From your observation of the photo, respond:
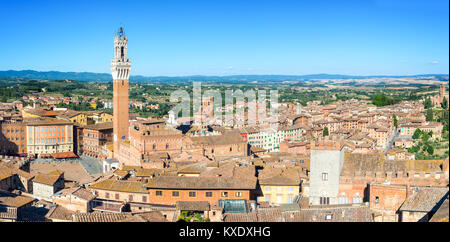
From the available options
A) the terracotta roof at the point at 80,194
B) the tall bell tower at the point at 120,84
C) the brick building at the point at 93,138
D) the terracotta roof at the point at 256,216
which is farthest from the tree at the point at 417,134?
the terracotta roof at the point at 80,194

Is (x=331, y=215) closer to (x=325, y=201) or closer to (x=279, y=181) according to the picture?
(x=325, y=201)

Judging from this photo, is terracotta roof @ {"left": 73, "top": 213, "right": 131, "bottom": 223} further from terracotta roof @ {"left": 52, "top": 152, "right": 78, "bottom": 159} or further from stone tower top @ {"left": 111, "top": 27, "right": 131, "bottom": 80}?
terracotta roof @ {"left": 52, "top": 152, "right": 78, "bottom": 159}

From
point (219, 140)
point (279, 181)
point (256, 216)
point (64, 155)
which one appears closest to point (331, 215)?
point (256, 216)

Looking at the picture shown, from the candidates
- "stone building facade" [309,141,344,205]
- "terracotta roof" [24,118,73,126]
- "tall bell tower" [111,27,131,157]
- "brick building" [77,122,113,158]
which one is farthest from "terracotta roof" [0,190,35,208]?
"terracotta roof" [24,118,73,126]

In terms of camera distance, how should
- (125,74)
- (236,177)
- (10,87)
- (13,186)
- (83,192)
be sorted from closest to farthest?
(83,192) → (236,177) → (13,186) → (125,74) → (10,87)
